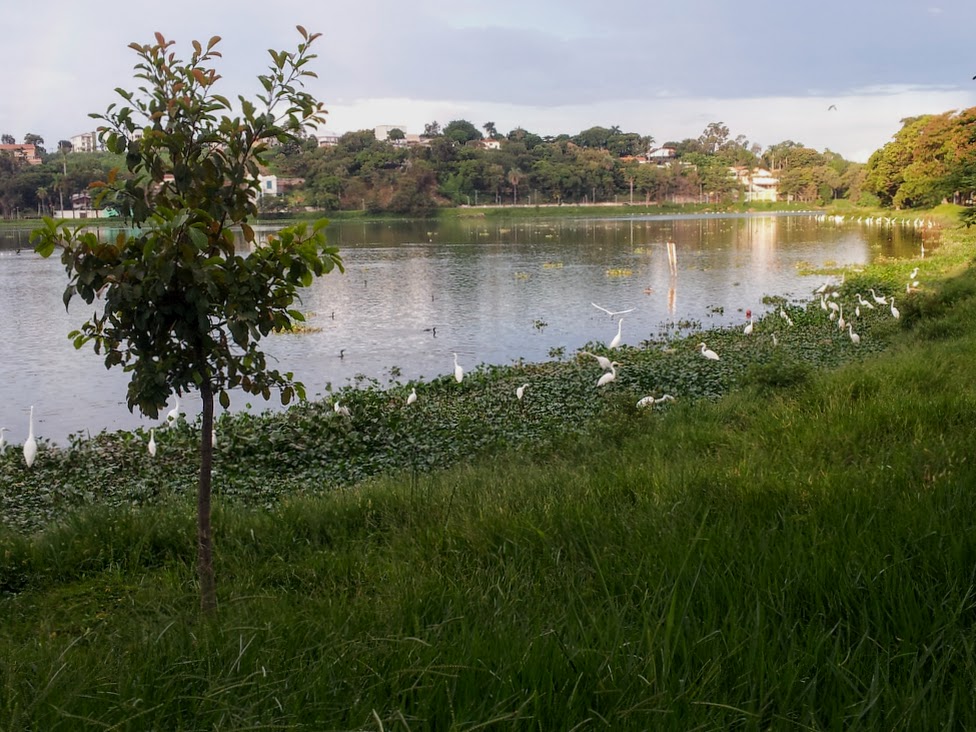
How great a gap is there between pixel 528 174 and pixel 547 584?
10645 cm

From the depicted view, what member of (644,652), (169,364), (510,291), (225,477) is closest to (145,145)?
(169,364)

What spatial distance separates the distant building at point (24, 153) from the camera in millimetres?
77756

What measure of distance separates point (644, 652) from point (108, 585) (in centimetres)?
302

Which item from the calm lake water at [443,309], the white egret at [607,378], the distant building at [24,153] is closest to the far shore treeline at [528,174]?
the distant building at [24,153]

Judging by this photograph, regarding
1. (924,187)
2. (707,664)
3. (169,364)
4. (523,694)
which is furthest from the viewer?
(924,187)

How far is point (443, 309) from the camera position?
20.9 meters

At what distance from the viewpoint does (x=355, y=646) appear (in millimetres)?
2736

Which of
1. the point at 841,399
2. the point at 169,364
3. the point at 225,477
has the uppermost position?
the point at 169,364

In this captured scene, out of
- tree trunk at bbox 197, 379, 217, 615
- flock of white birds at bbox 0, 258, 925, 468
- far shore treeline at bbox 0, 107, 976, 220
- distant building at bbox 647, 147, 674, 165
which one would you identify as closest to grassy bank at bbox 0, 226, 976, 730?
tree trunk at bbox 197, 379, 217, 615

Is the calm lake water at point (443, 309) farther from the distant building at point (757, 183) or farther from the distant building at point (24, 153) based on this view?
the distant building at point (757, 183)

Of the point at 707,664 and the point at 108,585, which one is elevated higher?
the point at 707,664

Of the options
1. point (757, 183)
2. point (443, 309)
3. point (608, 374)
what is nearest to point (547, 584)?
point (608, 374)

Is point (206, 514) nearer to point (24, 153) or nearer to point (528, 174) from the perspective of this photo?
point (24, 153)

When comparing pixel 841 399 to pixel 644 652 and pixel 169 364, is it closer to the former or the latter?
pixel 644 652
